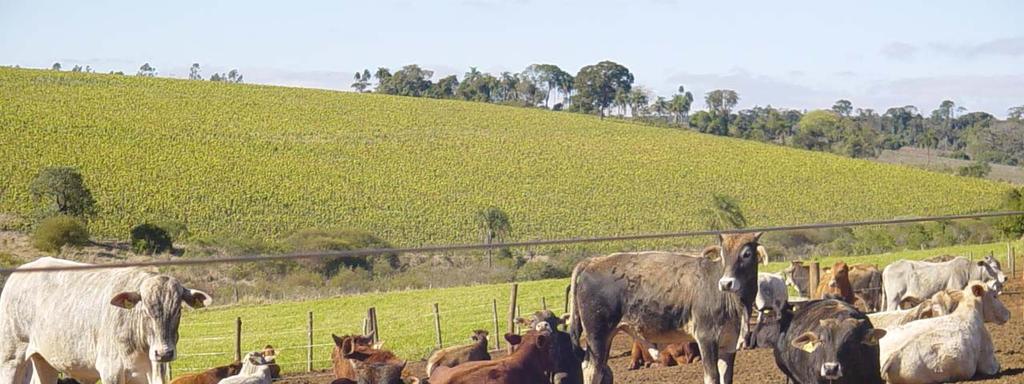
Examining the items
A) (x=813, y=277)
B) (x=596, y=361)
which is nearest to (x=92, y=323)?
(x=596, y=361)

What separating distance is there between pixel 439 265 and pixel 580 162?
38078 mm

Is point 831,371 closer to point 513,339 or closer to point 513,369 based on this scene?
point 513,369

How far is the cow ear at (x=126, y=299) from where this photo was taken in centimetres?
962

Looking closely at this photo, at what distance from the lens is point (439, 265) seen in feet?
181

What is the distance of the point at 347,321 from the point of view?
33.4 meters

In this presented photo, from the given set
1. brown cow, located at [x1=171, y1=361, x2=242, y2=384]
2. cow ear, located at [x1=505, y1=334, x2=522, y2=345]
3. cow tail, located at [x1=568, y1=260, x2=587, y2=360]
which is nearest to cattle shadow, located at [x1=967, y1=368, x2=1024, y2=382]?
cow tail, located at [x1=568, y1=260, x2=587, y2=360]

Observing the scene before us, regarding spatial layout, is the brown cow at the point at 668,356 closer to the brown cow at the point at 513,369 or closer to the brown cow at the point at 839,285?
the brown cow at the point at 839,285

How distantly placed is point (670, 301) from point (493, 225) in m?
56.3

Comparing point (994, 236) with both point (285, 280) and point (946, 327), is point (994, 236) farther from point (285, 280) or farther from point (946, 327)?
point (946, 327)

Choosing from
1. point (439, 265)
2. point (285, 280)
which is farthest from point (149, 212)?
point (285, 280)

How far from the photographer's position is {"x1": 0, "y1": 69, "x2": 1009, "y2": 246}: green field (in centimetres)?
6825

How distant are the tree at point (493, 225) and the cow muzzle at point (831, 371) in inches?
2233

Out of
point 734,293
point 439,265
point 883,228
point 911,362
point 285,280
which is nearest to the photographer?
point 734,293

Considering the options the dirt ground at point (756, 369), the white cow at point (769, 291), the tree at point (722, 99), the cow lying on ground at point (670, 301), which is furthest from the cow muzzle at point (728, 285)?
the tree at point (722, 99)
